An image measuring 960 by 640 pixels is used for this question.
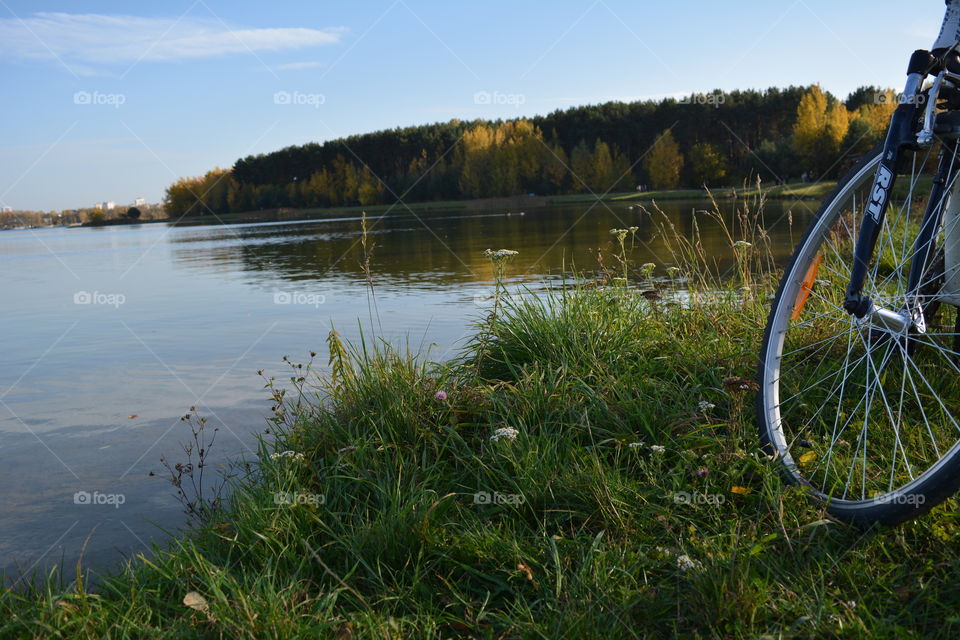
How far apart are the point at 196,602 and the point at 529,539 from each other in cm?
111

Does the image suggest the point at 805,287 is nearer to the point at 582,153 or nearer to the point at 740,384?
the point at 740,384

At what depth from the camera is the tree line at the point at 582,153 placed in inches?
2331

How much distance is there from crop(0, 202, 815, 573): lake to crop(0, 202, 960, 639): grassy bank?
85 centimetres

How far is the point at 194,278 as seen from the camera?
16641 mm

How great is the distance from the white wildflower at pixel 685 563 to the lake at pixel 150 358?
231 cm

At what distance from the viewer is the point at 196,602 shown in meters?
2.12

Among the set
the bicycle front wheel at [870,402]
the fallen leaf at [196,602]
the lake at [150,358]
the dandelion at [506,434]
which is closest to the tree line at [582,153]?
the lake at [150,358]

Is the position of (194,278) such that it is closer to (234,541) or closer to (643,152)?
(234,541)

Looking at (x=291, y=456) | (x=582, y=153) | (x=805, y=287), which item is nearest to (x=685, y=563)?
(x=805, y=287)

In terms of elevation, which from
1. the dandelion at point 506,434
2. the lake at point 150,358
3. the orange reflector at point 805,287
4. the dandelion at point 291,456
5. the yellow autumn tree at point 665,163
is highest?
the yellow autumn tree at point 665,163

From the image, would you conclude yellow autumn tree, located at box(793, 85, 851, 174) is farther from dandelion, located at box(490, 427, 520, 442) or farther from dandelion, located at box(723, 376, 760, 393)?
dandelion, located at box(490, 427, 520, 442)

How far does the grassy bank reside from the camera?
1984mm

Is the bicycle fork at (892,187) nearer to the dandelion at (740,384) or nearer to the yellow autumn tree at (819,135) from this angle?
the dandelion at (740,384)

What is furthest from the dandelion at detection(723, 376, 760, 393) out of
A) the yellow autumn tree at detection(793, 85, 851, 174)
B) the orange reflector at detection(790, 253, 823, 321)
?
the yellow autumn tree at detection(793, 85, 851, 174)
